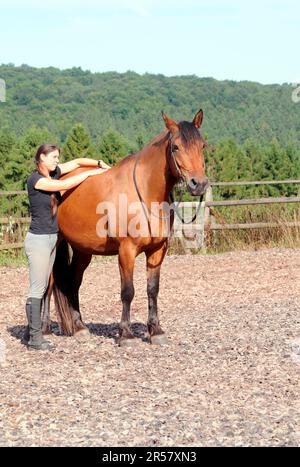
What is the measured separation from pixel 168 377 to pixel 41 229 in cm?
178

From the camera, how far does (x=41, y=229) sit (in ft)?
23.2

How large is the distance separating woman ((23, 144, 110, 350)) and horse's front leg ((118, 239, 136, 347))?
0.61 m

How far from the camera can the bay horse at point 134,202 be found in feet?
21.8

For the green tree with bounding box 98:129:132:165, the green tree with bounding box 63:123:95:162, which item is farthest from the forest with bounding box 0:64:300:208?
the green tree with bounding box 63:123:95:162

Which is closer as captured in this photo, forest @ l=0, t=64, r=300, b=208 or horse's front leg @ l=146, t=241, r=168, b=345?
horse's front leg @ l=146, t=241, r=168, b=345

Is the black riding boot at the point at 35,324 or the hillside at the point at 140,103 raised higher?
the hillside at the point at 140,103

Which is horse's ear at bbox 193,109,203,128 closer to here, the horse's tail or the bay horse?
the bay horse

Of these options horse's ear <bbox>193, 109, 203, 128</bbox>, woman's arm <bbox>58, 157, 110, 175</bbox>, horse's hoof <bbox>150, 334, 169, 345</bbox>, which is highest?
horse's ear <bbox>193, 109, 203, 128</bbox>

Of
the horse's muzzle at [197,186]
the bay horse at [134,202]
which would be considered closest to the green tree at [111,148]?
the bay horse at [134,202]

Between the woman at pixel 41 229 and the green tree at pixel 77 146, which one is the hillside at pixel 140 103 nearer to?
the green tree at pixel 77 146

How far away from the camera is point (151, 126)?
8244 cm

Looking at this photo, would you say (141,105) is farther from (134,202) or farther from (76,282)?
(134,202)

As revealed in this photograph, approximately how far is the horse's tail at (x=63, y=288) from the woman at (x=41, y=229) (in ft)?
1.90

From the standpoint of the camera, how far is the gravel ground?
464 centimetres
